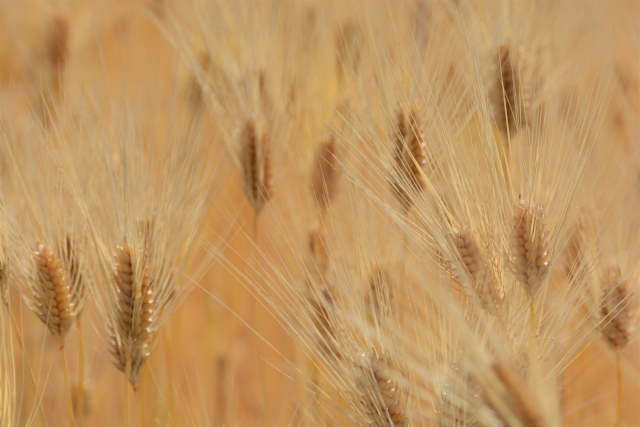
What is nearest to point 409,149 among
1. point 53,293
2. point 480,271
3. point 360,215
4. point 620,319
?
point 360,215

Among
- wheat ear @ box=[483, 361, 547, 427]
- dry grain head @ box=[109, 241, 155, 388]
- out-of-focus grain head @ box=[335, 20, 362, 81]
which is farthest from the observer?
out-of-focus grain head @ box=[335, 20, 362, 81]

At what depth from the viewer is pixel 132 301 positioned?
69 centimetres

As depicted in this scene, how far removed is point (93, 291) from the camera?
790 millimetres

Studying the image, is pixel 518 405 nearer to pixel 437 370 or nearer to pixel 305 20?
pixel 437 370

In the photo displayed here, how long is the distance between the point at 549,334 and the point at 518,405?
0.88 ft

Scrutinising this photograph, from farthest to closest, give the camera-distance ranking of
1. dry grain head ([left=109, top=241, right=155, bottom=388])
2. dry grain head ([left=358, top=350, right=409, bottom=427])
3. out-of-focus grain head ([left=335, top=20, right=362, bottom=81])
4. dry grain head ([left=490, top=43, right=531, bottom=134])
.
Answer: out-of-focus grain head ([left=335, top=20, right=362, bottom=81]), dry grain head ([left=490, top=43, right=531, bottom=134]), dry grain head ([left=109, top=241, right=155, bottom=388]), dry grain head ([left=358, top=350, right=409, bottom=427])

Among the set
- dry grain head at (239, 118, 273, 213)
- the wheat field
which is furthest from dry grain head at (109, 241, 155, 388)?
dry grain head at (239, 118, 273, 213)

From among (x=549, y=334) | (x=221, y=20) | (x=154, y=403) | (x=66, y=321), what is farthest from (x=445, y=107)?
(x=154, y=403)

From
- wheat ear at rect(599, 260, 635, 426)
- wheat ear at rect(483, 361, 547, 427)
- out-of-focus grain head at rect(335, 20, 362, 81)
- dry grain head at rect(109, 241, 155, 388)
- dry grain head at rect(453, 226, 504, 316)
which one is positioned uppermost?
out-of-focus grain head at rect(335, 20, 362, 81)

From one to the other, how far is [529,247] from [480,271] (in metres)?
0.05

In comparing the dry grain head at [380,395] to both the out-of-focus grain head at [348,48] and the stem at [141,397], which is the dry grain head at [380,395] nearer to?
the stem at [141,397]

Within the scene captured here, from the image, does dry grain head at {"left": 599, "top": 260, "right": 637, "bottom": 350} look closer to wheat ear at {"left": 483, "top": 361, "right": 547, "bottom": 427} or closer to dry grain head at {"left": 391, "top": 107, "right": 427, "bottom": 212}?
dry grain head at {"left": 391, "top": 107, "right": 427, "bottom": 212}

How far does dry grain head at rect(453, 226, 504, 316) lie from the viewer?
589 millimetres

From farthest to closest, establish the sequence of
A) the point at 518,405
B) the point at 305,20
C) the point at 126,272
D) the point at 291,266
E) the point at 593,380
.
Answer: the point at 593,380, the point at 305,20, the point at 291,266, the point at 126,272, the point at 518,405
